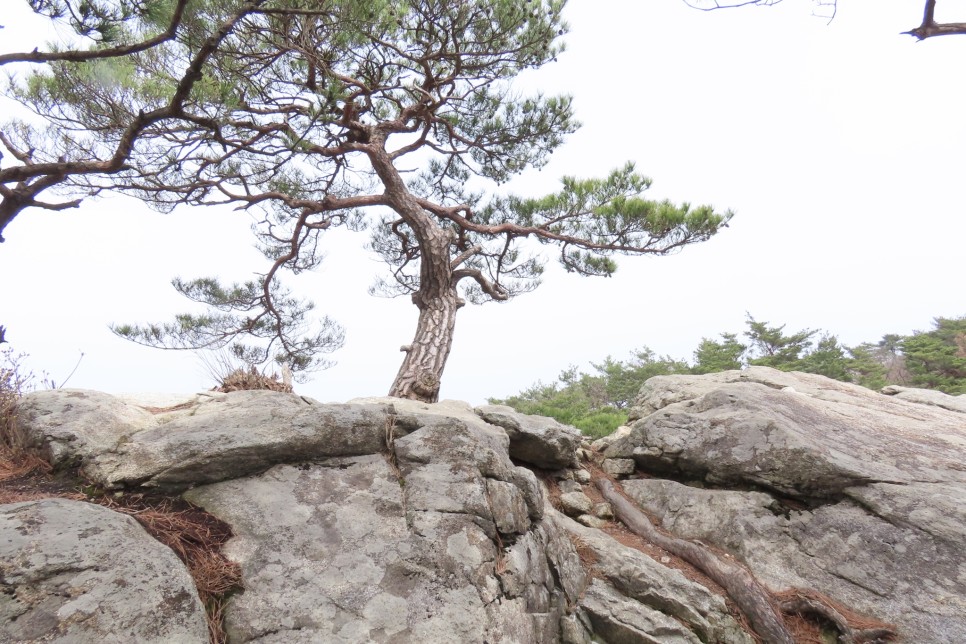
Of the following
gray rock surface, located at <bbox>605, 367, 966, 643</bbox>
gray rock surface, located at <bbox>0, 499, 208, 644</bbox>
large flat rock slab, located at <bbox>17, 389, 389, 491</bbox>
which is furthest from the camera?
gray rock surface, located at <bbox>605, 367, 966, 643</bbox>

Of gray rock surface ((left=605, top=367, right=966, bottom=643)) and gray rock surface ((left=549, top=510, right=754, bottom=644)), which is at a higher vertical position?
gray rock surface ((left=605, top=367, right=966, bottom=643))

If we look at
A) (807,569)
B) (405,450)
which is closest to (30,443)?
(405,450)

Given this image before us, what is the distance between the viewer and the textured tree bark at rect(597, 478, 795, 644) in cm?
267

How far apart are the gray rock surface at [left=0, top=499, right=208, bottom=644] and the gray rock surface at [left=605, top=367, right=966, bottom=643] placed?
3.12 metres

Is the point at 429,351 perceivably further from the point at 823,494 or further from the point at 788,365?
the point at 788,365

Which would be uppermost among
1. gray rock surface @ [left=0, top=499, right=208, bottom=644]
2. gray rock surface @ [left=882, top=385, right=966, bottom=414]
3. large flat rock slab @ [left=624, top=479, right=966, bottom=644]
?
gray rock surface @ [left=882, top=385, right=966, bottom=414]

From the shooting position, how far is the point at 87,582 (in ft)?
5.35

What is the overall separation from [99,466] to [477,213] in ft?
17.8

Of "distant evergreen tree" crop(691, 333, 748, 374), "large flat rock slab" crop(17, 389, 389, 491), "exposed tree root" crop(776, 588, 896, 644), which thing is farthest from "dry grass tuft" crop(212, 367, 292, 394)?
"distant evergreen tree" crop(691, 333, 748, 374)

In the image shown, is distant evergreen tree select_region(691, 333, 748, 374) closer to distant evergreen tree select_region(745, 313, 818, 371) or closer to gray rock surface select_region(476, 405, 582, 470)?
distant evergreen tree select_region(745, 313, 818, 371)

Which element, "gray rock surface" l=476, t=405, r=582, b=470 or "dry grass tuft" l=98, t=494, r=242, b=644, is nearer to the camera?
"dry grass tuft" l=98, t=494, r=242, b=644

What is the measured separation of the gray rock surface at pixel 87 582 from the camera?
1508mm

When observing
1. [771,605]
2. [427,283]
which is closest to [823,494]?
[771,605]

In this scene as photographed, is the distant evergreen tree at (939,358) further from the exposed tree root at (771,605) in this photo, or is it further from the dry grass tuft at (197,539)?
the dry grass tuft at (197,539)
